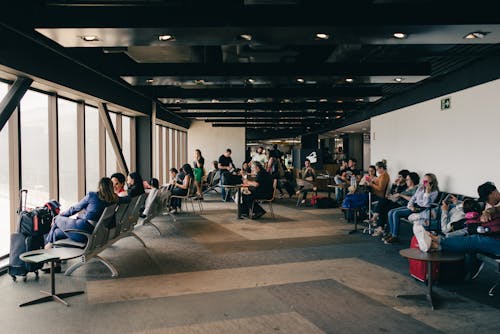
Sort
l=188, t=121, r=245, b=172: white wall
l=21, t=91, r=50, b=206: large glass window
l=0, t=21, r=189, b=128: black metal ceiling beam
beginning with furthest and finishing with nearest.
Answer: l=188, t=121, r=245, b=172: white wall
l=21, t=91, r=50, b=206: large glass window
l=0, t=21, r=189, b=128: black metal ceiling beam

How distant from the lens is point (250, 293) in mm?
4473

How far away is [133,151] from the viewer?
12414 mm

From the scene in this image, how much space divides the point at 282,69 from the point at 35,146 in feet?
14.3

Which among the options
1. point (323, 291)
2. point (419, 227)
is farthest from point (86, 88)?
point (419, 227)

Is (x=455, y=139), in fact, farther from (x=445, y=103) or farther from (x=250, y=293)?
(x=250, y=293)

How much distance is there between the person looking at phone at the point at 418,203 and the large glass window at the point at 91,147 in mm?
6026

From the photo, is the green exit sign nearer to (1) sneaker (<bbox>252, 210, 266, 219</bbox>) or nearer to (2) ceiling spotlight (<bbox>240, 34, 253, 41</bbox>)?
(1) sneaker (<bbox>252, 210, 266, 219</bbox>)

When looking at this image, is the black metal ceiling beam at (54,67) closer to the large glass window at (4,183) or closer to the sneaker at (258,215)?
the large glass window at (4,183)

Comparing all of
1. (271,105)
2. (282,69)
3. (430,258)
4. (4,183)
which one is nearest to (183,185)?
(282,69)

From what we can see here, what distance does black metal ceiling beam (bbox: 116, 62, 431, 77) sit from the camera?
25.7 feet

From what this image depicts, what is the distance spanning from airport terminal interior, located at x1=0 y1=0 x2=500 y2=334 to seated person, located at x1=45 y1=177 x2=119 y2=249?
116mm

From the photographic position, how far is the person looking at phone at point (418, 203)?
6.66m

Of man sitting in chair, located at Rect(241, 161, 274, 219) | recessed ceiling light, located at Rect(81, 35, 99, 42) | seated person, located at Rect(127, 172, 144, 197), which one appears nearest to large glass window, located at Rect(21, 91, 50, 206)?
seated person, located at Rect(127, 172, 144, 197)

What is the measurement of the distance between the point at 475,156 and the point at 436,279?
10.6ft
